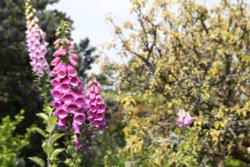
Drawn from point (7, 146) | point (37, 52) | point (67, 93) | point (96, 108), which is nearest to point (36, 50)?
point (37, 52)

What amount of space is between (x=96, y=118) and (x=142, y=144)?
16.3 ft

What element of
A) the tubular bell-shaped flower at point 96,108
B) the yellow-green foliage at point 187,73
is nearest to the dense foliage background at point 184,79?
the yellow-green foliage at point 187,73

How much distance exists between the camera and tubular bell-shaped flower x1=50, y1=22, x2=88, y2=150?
4.43m

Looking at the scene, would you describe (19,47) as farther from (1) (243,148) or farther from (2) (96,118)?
(2) (96,118)

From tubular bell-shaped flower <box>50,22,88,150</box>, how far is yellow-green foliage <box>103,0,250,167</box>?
178 inches

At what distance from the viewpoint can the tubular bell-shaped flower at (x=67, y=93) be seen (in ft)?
14.5

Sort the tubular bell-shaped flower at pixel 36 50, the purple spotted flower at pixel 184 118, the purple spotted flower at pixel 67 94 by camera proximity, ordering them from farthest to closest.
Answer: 1. the purple spotted flower at pixel 184 118
2. the tubular bell-shaped flower at pixel 36 50
3. the purple spotted flower at pixel 67 94

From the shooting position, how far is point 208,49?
962cm

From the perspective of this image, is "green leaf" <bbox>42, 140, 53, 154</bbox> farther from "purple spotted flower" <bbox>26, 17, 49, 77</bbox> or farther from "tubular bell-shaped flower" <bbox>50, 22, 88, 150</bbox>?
"purple spotted flower" <bbox>26, 17, 49, 77</bbox>

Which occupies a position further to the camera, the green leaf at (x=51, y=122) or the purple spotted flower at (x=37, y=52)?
the purple spotted flower at (x=37, y=52)

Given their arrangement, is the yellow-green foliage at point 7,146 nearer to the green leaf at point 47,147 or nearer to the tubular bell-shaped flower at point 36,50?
the tubular bell-shaped flower at point 36,50

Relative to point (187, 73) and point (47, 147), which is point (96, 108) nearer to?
point (47, 147)

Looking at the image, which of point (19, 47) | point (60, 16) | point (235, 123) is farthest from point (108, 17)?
point (60, 16)

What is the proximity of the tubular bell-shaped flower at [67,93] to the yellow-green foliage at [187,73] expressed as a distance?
4.52 meters
